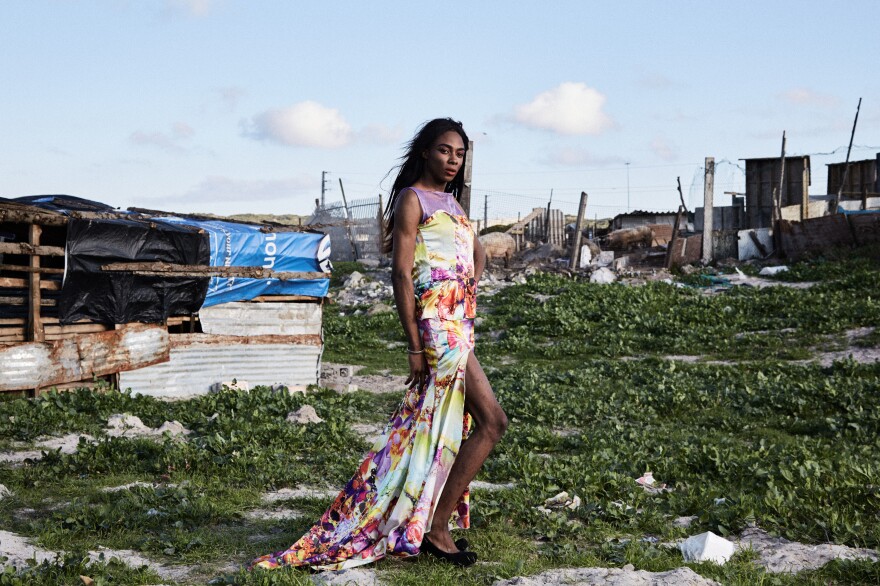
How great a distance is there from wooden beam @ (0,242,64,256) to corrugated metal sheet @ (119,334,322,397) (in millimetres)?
1751

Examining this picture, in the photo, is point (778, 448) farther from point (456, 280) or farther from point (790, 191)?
point (790, 191)

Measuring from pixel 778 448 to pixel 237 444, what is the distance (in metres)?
4.50

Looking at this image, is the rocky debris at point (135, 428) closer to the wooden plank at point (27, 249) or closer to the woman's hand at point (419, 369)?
the wooden plank at point (27, 249)

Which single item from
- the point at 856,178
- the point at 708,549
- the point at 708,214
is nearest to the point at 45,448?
the point at 708,549

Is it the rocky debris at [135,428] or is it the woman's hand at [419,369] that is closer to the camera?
the woman's hand at [419,369]

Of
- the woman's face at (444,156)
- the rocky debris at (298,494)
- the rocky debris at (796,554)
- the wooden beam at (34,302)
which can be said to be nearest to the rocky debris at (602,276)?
the wooden beam at (34,302)

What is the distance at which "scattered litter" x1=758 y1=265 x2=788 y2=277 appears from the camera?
2074cm

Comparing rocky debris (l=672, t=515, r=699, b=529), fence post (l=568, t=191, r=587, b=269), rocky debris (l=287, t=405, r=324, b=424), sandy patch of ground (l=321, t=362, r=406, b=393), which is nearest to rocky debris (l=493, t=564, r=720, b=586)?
rocky debris (l=672, t=515, r=699, b=529)

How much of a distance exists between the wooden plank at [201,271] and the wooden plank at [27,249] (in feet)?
1.89

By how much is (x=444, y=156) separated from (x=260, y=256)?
7712mm

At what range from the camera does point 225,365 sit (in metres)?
11.5

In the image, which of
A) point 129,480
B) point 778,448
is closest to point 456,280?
point 129,480

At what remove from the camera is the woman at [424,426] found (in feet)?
13.5

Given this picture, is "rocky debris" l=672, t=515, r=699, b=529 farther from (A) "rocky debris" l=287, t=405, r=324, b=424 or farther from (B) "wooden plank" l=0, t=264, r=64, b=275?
(B) "wooden plank" l=0, t=264, r=64, b=275
